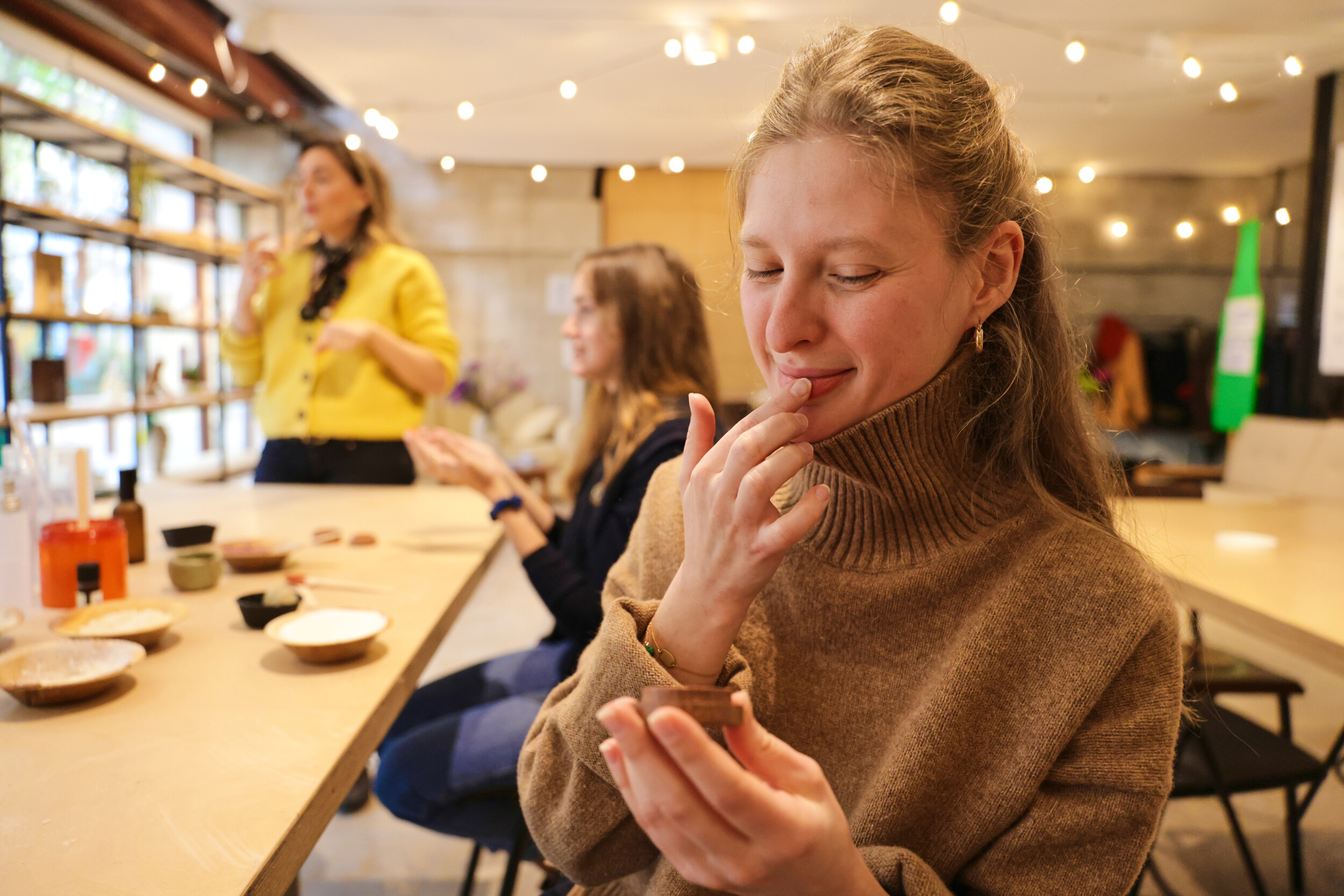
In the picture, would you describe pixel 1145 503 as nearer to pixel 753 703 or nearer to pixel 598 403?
pixel 598 403

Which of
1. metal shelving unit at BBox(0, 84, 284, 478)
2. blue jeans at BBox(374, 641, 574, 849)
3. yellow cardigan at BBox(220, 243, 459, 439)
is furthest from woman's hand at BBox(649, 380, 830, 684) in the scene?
metal shelving unit at BBox(0, 84, 284, 478)

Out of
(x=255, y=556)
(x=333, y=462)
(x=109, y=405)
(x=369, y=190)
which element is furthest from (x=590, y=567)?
(x=109, y=405)

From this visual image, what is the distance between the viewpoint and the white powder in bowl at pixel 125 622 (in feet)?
3.64

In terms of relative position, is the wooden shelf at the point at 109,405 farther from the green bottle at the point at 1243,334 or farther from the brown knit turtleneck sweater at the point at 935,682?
the green bottle at the point at 1243,334

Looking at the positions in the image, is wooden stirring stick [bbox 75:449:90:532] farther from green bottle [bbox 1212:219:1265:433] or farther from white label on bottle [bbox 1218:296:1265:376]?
white label on bottle [bbox 1218:296:1265:376]

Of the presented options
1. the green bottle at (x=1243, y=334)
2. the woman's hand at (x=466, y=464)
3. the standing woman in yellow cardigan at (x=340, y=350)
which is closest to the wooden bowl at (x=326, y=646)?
the woman's hand at (x=466, y=464)

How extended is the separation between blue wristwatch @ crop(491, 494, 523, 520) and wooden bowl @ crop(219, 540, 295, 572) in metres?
0.39

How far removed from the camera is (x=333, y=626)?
3.93 feet

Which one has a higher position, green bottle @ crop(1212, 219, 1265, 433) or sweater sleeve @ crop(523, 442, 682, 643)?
green bottle @ crop(1212, 219, 1265, 433)

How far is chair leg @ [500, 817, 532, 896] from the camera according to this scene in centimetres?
135

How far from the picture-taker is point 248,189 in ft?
18.2

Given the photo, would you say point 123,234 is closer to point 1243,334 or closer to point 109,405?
point 109,405

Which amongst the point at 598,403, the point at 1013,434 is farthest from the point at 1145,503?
the point at 1013,434

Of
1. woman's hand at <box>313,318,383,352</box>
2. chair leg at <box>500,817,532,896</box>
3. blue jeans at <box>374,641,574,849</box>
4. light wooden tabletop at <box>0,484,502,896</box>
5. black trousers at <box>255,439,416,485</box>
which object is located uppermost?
woman's hand at <box>313,318,383,352</box>
